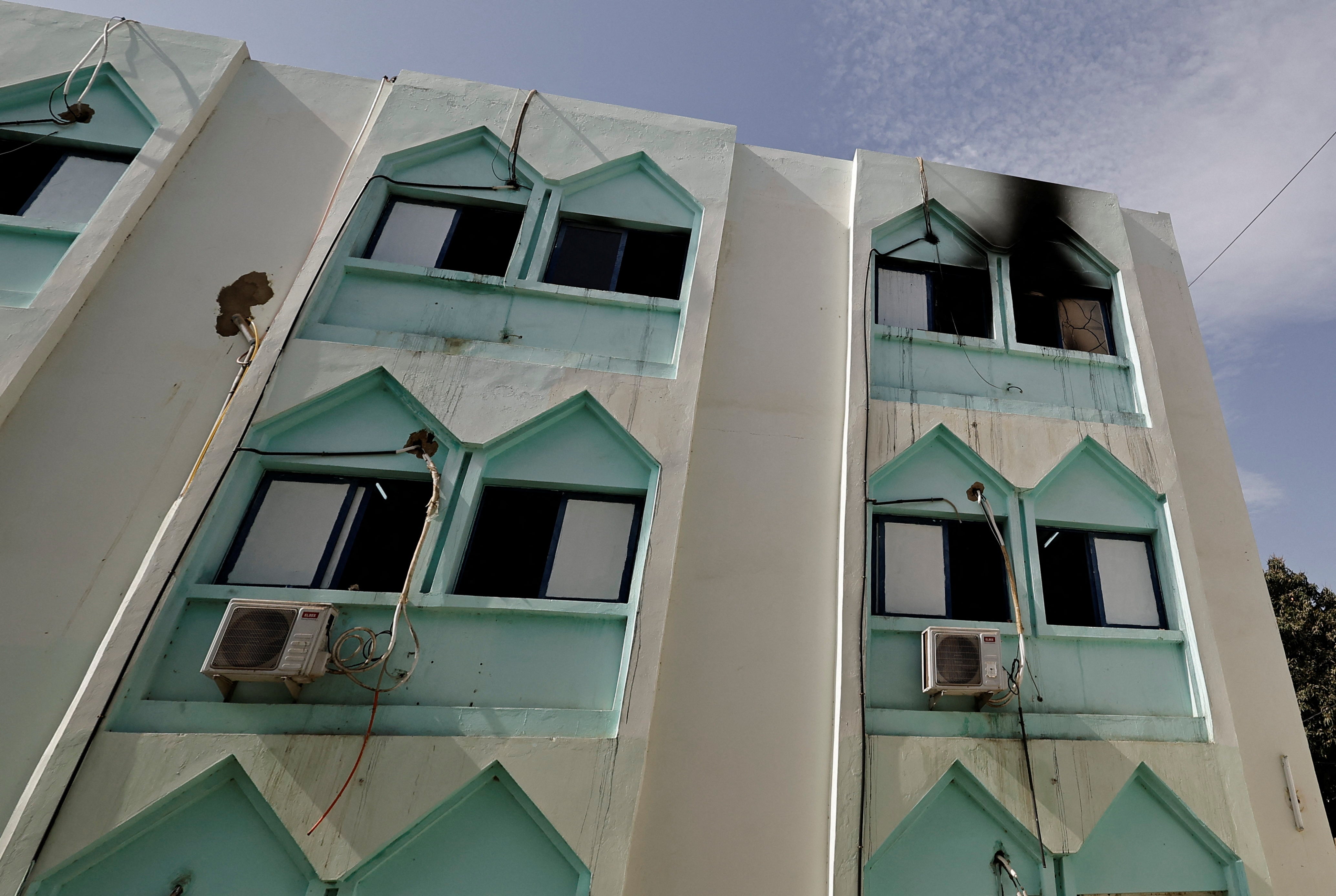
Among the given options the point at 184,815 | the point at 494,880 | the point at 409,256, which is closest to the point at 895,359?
the point at 409,256

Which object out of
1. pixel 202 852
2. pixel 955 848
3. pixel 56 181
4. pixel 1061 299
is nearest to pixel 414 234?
pixel 56 181

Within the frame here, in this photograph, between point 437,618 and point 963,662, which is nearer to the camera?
point 437,618

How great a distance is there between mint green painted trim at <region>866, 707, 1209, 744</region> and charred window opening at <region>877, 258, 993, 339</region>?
3733mm

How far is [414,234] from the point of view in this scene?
6.28 metres

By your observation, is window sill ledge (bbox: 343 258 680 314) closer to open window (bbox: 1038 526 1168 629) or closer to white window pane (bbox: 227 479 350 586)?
white window pane (bbox: 227 479 350 586)

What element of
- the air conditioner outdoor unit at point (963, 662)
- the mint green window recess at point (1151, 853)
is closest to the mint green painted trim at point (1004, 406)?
the air conditioner outdoor unit at point (963, 662)

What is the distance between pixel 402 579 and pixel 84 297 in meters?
3.89

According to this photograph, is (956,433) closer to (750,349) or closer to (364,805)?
(750,349)

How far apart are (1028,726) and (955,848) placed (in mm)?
1114

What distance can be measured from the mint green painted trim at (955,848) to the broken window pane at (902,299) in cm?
426

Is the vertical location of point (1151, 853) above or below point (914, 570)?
below

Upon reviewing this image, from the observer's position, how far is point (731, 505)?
555 cm

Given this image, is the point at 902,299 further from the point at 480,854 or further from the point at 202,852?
the point at 202,852

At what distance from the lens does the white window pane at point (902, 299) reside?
669 cm
